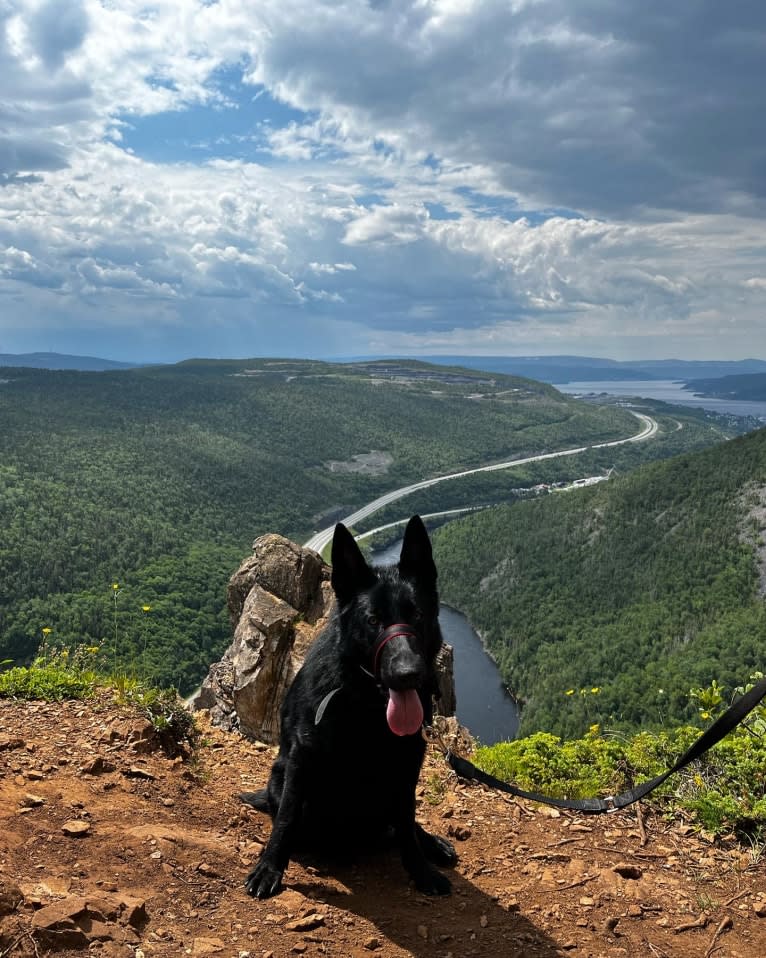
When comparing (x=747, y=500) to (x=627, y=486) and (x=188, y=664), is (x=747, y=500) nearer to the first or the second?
(x=627, y=486)

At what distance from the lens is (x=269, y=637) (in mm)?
14234

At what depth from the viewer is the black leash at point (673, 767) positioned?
181 inches

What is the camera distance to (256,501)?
185375 millimetres

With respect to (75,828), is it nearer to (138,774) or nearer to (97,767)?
(97,767)

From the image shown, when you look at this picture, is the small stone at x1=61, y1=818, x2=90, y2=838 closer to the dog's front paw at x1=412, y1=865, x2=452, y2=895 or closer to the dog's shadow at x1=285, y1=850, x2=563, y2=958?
the dog's shadow at x1=285, y1=850, x2=563, y2=958

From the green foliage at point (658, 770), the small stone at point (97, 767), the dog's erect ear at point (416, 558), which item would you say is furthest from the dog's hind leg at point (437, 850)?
the small stone at point (97, 767)

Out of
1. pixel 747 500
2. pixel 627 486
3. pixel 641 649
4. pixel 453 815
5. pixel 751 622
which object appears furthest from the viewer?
pixel 627 486

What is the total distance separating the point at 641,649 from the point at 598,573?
30706mm

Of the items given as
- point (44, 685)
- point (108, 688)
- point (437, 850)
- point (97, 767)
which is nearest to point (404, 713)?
point (437, 850)

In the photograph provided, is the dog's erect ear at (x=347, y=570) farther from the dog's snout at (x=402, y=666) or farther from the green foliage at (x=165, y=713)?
the green foliage at (x=165, y=713)

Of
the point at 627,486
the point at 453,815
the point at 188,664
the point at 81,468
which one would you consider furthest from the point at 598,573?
the point at 453,815

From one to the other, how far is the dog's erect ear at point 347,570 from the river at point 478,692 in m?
74.3

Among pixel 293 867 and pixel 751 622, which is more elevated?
pixel 293 867

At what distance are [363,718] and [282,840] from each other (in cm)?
115
